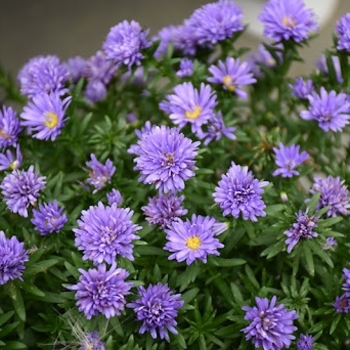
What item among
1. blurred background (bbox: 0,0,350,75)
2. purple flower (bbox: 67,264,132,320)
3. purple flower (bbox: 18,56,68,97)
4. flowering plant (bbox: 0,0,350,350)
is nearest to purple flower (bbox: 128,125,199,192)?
flowering plant (bbox: 0,0,350,350)

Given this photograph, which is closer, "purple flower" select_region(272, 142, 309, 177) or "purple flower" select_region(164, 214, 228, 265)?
"purple flower" select_region(164, 214, 228, 265)

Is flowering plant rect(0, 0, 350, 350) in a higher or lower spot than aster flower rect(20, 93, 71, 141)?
lower

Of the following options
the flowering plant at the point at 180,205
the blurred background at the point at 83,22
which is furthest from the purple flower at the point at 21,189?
the blurred background at the point at 83,22

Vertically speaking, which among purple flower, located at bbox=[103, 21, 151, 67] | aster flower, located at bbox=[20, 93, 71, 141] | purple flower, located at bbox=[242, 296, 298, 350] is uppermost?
purple flower, located at bbox=[103, 21, 151, 67]

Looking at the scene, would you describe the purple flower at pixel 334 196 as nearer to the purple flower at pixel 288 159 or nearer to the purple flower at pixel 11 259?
the purple flower at pixel 288 159

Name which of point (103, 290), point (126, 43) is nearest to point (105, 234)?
point (103, 290)

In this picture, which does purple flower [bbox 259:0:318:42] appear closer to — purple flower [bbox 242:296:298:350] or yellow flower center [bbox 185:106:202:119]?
yellow flower center [bbox 185:106:202:119]
